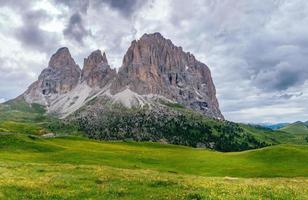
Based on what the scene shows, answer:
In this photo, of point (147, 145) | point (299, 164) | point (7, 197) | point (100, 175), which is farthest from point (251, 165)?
point (147, 145)

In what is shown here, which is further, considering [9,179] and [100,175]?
[100,175]

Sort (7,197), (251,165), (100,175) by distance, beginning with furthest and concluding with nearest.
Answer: (251,165) < (100,175) < (7,197)

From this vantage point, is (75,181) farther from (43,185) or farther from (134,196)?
(134,196)

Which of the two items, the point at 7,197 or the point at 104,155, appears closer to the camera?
the point at 7,197

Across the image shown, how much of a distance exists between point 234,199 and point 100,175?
61.0 ft

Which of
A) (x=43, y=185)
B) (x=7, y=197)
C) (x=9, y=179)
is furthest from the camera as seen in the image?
(x=9, y=179)

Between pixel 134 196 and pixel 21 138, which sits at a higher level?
pixel 21 138

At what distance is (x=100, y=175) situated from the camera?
132ft

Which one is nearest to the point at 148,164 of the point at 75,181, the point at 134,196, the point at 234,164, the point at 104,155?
the point at 104,155

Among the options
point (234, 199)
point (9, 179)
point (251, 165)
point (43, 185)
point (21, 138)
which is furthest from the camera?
point (21, 138)

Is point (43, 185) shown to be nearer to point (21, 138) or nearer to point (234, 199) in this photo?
point (234, 199)

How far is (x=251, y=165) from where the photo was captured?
264ft

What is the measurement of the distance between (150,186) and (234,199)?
10073 mm

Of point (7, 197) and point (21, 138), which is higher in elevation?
point (21, 138)
